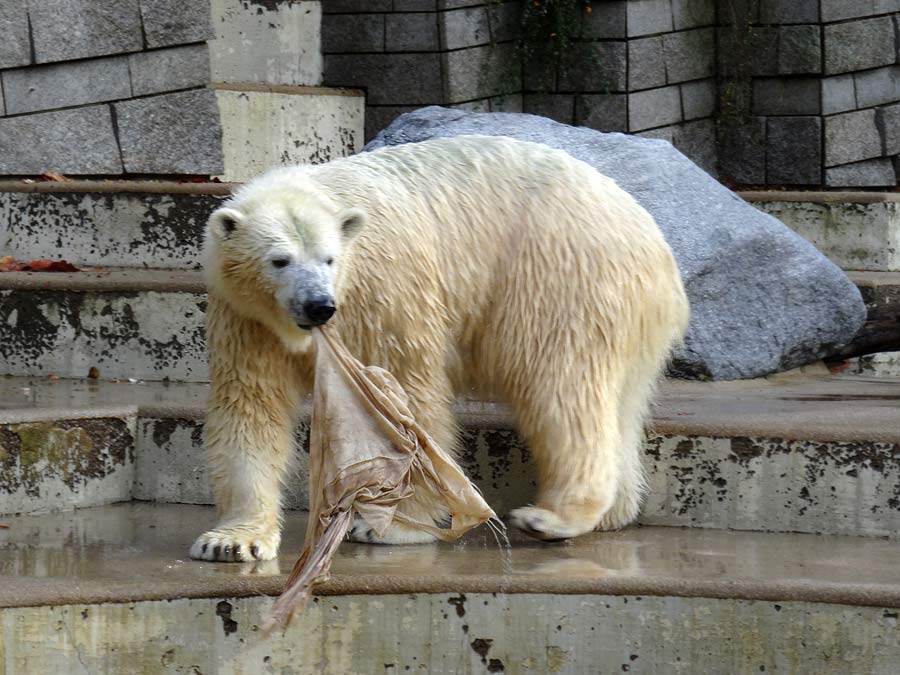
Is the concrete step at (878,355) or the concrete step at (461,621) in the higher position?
the concrete step at (878,355)

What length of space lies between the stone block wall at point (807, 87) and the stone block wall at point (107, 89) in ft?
9.79

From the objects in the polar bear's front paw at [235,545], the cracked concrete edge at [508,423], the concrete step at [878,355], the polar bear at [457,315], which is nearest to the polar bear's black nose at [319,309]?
the polar bear at [457,315]

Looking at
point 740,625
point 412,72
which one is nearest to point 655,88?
point 412,72

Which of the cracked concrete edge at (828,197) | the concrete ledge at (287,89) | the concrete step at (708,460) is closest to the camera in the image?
the concrete step at (708,460)

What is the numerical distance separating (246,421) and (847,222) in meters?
3.57

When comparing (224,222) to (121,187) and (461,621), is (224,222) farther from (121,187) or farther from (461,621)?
(121,187)

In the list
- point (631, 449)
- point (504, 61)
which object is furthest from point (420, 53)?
point (631, 449)

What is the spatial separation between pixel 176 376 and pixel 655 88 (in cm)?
354

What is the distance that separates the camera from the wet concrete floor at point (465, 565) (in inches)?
118

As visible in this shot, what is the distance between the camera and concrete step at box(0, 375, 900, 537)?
3656 millimetres

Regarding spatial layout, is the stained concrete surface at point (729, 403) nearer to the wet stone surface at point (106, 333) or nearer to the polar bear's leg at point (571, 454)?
the wet stone surface at point (106, 333)

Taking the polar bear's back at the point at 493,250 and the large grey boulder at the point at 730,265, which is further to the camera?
the large grey boulder at the point at 730,265

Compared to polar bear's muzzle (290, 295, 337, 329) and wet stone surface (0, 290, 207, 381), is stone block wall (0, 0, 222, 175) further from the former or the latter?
polar bear's muzzle (290, 295, 337, 329)

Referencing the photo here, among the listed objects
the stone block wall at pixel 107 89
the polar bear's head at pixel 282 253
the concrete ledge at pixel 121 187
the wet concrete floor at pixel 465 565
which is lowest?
the wet concrete floor at pixel 465 565
